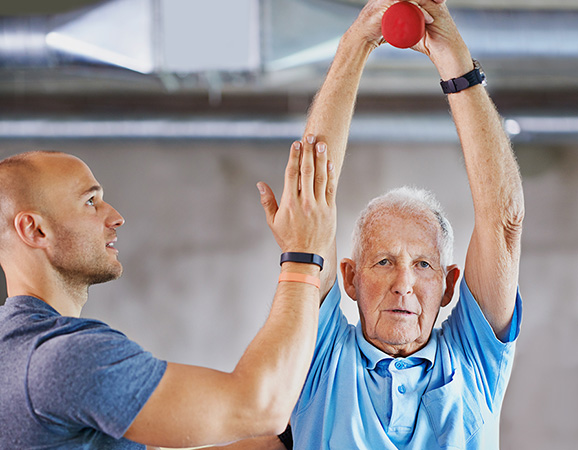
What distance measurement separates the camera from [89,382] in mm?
1166

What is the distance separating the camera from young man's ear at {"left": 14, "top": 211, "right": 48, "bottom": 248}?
1.42 m

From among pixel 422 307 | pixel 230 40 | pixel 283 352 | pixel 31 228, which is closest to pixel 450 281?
pixel 422 307

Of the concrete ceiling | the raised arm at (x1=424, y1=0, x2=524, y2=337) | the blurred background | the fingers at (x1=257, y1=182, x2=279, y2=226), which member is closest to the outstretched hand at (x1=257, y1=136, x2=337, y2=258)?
the fingers at (x1=257, y1=182, x2=279, y2=226)

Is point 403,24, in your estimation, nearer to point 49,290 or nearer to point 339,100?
point 339,100

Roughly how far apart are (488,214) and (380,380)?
0.50 meters

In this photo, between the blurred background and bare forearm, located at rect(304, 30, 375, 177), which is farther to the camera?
the blurred background

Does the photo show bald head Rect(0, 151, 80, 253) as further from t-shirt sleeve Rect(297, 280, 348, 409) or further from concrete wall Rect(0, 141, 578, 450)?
concrete wall Rect(0, 141, 578, 450)

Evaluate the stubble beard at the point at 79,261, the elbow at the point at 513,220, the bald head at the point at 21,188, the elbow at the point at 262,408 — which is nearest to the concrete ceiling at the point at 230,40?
the bald head at the point at 21,188

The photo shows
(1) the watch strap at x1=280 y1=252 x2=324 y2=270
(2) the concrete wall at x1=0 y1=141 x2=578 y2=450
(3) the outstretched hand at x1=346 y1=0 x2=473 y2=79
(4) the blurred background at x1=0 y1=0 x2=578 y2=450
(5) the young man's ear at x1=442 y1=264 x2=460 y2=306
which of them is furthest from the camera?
(2) the concrete wall at x1=0 y1=141 x2=578 y2=450

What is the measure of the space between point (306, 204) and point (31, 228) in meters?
0.64

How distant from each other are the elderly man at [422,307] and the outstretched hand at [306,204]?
0.22ft

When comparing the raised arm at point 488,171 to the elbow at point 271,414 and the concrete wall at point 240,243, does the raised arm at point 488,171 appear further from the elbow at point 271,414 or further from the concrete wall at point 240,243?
the concrete wall at point 240,243

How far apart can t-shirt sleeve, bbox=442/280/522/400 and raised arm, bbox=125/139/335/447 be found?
469 mm

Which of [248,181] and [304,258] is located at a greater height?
[248,181]
